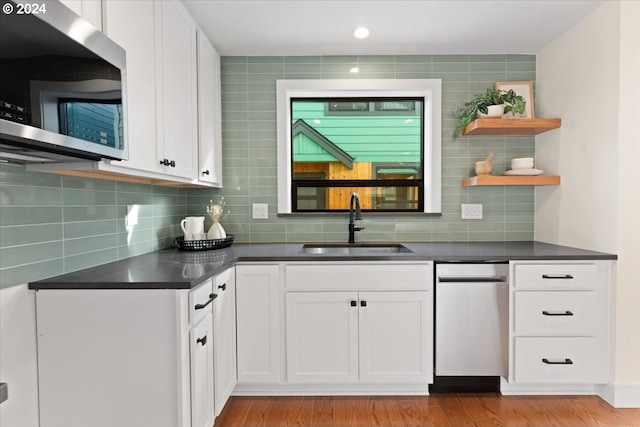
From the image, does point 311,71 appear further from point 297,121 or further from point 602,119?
point 602,119

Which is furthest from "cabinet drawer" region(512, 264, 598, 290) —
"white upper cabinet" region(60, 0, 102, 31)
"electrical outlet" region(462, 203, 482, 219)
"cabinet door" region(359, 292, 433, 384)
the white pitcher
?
"white upper cabinet" region(60, 0, 102, 31)

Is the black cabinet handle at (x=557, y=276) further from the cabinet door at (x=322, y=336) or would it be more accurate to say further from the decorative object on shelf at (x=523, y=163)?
the cabinet door at (x=322, y=336)

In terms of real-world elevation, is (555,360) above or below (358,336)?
below

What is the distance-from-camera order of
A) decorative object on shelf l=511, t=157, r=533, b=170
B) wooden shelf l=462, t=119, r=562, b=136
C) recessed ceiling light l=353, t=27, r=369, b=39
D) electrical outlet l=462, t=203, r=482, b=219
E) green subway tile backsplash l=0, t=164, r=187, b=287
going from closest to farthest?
green subway tile backsplash l=0, t=164, r=187, b=287
recessed ceiling light l=353, t=27, r=369, b=39
wooden shelf l=462, t=119, r=562, b=136
decorative object on shelf l=511, t=157, r=533, b=170
electrical outlet l=462, t=203, r=482, b=219

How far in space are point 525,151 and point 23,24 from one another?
3.05 meters

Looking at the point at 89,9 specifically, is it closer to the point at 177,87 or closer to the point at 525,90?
the point at 177,87

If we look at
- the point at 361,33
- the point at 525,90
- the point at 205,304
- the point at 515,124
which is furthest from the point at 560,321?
the point at 361,33

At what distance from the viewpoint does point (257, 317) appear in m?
2.33

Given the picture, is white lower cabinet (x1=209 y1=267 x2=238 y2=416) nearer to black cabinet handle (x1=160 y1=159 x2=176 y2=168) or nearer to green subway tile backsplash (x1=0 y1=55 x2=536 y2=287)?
black cabinet handle (x1=160 y1=159 x2=176 y2=168)

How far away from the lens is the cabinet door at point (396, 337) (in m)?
2.32

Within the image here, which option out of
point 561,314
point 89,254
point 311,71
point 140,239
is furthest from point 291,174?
point 561,314

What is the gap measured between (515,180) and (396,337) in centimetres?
138

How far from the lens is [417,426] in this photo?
82.4 inches

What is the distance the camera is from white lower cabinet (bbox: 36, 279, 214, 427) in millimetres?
1510
